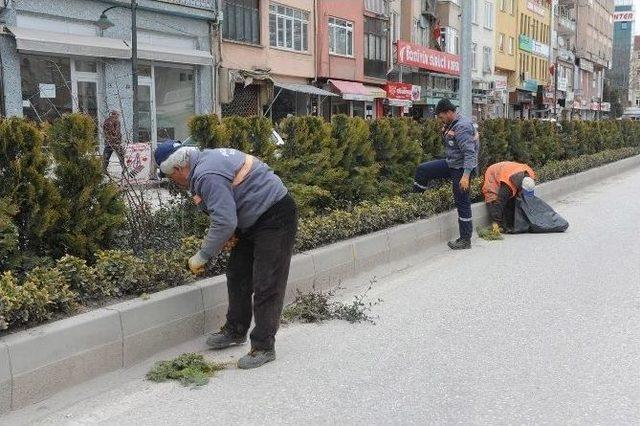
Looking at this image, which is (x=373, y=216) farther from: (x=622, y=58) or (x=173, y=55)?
(x=622, y=58)

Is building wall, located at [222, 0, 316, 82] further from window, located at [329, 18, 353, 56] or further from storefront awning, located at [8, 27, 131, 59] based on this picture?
storefront awning, located at [8, 27, 131, 59]

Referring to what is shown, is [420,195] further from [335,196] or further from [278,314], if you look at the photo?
[278,314]

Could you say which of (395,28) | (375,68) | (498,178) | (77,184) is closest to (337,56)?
(375,68)

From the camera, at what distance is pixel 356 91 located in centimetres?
3158

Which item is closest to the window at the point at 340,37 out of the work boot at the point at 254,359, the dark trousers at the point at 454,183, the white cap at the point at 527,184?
the white cap at the point at 527,184

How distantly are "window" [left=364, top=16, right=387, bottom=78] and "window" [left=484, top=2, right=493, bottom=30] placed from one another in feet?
58.8

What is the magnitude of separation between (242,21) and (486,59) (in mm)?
29933

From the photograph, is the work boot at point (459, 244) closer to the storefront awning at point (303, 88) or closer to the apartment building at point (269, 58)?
the apartment building at point (269, 58)

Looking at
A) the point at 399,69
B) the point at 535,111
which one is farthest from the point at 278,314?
the point at 535,111

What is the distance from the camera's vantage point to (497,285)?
7.21 m

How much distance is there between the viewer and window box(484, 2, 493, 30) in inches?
2030

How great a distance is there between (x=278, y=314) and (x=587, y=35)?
86.4 meters

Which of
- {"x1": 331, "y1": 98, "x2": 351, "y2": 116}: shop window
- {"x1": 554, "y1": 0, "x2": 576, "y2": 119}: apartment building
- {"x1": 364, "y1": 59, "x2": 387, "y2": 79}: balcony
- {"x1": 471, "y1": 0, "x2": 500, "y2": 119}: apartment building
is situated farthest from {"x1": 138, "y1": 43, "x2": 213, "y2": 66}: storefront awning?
{"x1": 554, "y1": 0, "x2": 576, "y2": 119}: apartment building

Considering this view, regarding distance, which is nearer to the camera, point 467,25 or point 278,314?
point 278,314
